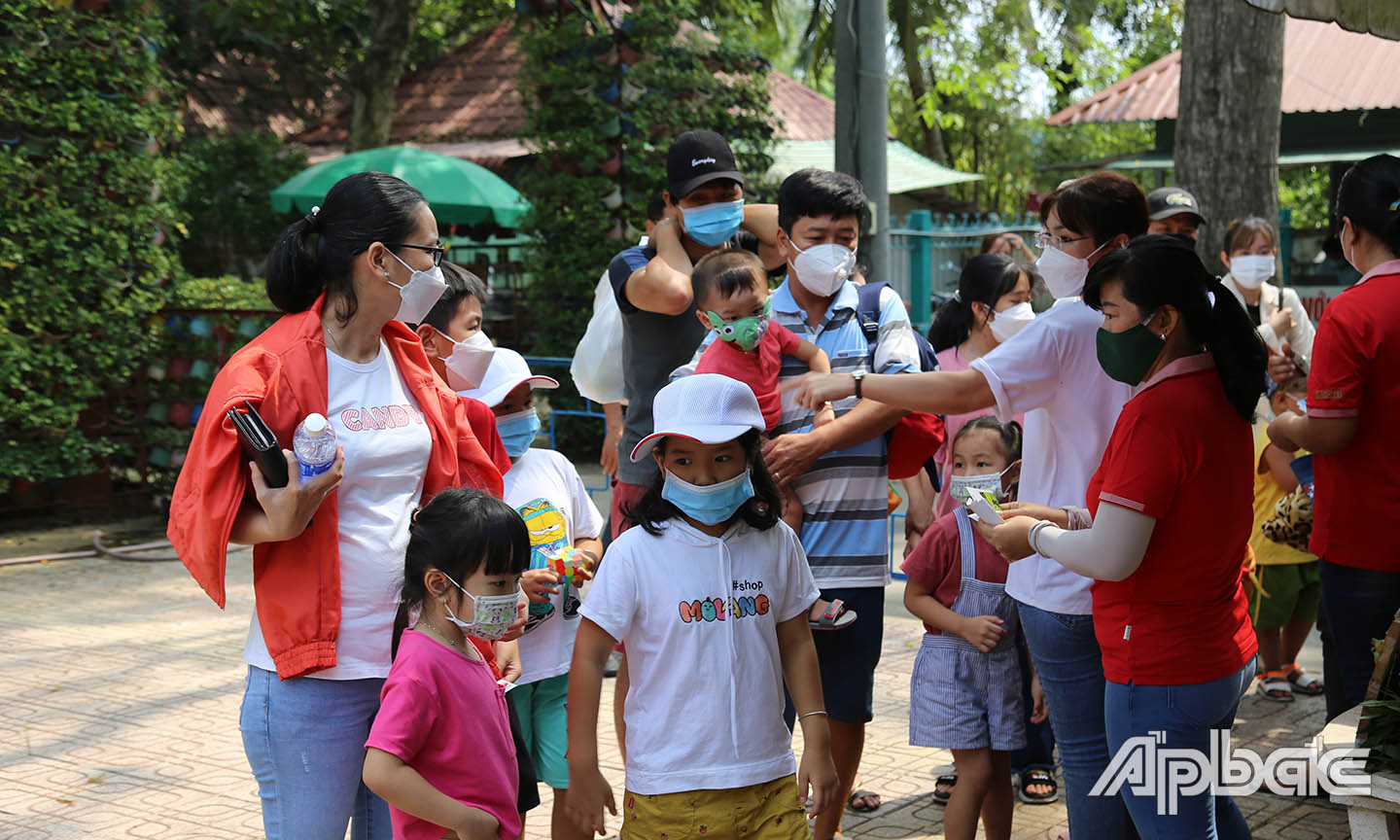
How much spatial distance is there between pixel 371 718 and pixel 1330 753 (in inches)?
87.2

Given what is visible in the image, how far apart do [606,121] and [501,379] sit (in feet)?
30.0

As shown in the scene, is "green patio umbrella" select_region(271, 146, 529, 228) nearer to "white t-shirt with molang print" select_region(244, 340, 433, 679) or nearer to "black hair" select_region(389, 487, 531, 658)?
"white t-shirt with molang print" select_region(244, 340, 433, 679)

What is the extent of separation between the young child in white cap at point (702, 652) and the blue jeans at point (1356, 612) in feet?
5.83

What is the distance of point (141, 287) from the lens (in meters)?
10.7

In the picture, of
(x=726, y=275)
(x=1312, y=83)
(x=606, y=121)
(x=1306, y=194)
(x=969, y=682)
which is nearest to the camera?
(x=726, y=275)

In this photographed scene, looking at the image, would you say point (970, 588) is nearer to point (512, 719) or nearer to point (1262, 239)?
point (512, 719)

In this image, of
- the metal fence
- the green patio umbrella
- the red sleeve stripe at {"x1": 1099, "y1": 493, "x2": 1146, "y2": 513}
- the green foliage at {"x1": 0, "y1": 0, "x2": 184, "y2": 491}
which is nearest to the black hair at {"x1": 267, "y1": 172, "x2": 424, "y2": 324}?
the red sleeve stripe at {"x1": 1099, "y1": 493, "x2": 1146, "y2": 513}

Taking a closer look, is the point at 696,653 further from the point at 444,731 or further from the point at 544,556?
the point at 544,556

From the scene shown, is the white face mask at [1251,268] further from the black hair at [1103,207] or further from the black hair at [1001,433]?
the black hair at [1103,207]

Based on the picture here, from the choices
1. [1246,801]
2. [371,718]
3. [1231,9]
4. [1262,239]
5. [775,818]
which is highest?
[1231,9]

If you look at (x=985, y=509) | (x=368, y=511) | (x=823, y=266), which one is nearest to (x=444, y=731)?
(x=368, y=511)

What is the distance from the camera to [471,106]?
21.3m

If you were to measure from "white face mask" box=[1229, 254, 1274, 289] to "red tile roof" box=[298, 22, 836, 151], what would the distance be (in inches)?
551

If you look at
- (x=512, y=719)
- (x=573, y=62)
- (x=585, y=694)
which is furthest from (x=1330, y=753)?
(x=573, y=62)
